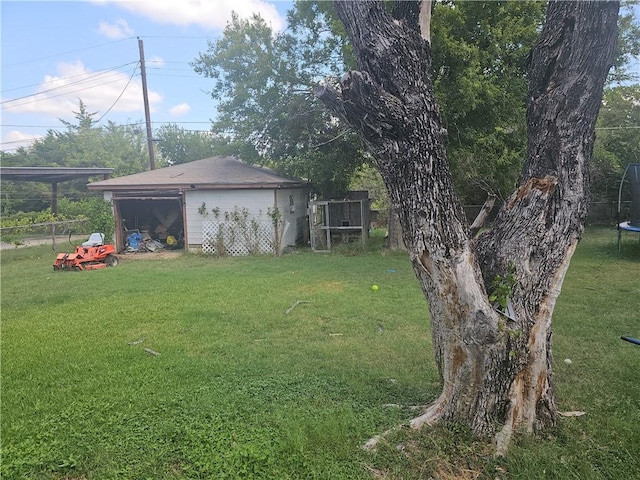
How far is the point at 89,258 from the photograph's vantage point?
9680mm

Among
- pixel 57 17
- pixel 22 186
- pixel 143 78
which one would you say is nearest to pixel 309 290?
pixel 57 17

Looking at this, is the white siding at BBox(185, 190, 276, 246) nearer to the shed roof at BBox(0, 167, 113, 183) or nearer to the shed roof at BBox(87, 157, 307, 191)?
the shed roof at BBox(87, 157, 307, 191)

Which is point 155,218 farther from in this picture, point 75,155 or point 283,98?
point 75,155

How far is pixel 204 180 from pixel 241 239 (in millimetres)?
2062

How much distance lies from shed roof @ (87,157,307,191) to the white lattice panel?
42.9 inches

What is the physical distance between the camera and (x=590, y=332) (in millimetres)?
4637

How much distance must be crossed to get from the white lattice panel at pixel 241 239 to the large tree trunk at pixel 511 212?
31.6 ft

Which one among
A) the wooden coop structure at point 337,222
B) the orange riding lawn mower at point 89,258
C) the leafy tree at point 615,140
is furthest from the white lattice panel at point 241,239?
the leafy tree at point 615,140

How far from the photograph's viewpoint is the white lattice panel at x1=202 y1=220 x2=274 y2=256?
12.0m

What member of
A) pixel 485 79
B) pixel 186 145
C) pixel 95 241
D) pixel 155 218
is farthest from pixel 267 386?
pixel 186 145

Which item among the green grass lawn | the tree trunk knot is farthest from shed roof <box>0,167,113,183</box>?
the tree trunk knot

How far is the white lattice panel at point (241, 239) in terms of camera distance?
12008 millimetres

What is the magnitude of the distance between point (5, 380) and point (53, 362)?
0.42m

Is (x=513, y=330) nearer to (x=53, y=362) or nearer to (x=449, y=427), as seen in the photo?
(x=449, y=427)
